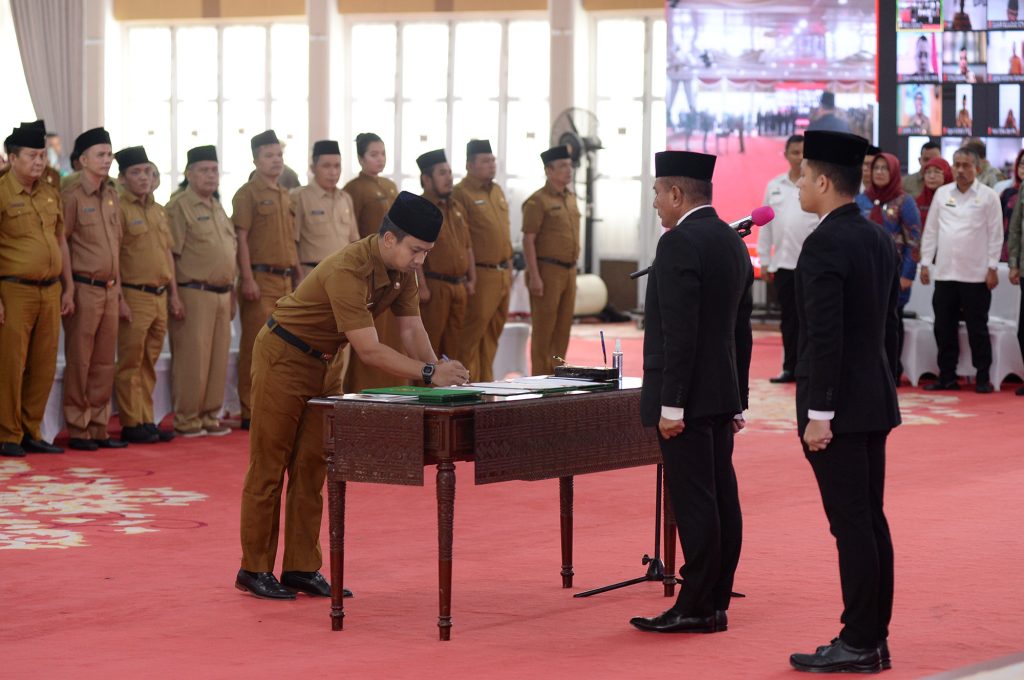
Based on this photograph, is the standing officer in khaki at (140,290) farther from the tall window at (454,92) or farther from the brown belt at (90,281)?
the tall window at (454,92)

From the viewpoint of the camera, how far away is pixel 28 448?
7699 mm

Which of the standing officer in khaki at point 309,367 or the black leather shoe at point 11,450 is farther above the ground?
the standing officer in khaki at point 309,367

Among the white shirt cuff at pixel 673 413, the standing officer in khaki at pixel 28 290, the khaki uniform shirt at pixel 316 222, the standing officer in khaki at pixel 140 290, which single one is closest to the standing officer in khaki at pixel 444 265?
the khaki uniform shirt at pixel 316 222

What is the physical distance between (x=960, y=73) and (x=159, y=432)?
6665 mm

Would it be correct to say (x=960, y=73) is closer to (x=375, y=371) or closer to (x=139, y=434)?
(x=375, y=371)

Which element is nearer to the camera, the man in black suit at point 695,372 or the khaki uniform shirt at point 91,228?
the man in black suit at point 695,372

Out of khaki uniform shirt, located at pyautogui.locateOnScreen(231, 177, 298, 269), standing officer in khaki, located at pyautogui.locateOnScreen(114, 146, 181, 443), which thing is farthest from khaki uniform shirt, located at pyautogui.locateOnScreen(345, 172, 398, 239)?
standing officer in khaki, located at pyautogui.locateOnScreen(114, 146, 181, 443)

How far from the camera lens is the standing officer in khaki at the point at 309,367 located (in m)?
4.45

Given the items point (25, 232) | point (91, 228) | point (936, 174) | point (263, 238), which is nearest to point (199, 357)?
point (263, 238)

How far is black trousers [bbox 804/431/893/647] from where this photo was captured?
12.6ft

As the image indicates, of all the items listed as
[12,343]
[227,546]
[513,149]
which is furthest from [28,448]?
[513,149]

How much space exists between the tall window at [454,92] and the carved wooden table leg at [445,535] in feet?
37.8

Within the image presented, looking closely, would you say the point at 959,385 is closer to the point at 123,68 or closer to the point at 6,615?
the point at 6,615

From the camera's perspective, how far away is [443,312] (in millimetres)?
8891
